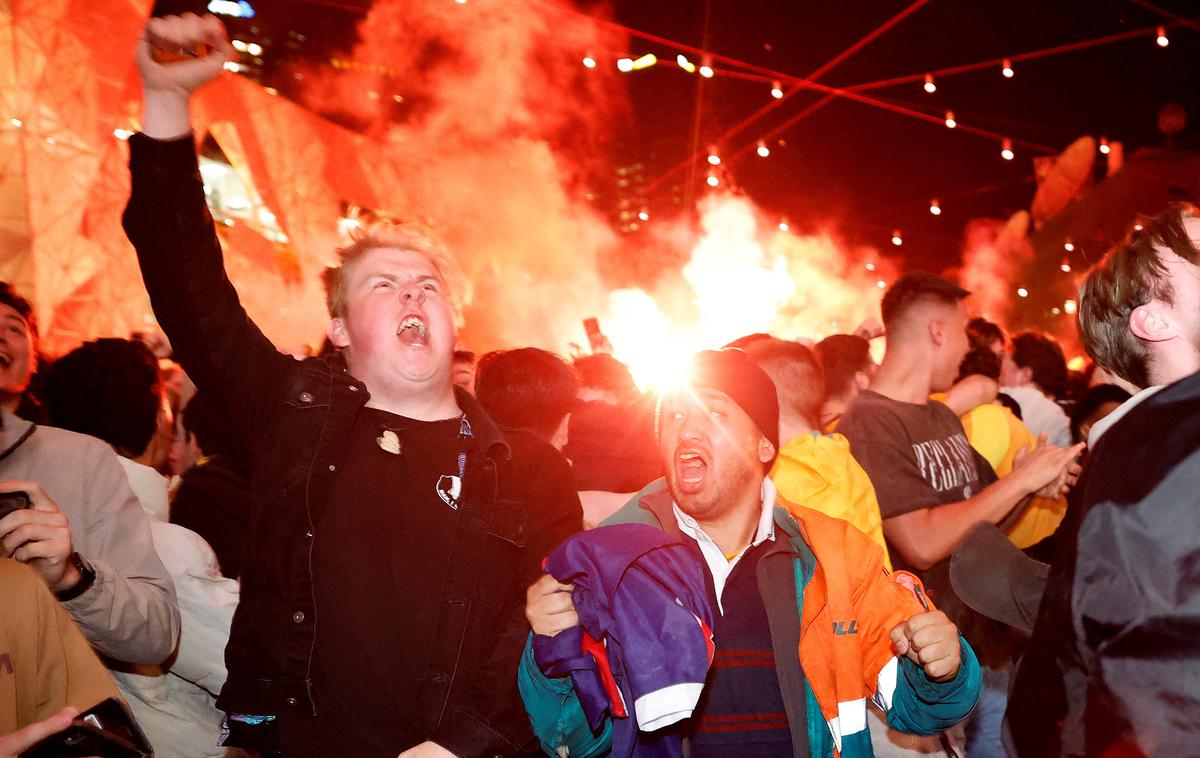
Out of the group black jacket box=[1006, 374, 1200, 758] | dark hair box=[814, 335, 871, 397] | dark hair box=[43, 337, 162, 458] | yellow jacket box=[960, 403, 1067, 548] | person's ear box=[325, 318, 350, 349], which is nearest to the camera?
black jacket box=[1006, 374, 1200, 758]

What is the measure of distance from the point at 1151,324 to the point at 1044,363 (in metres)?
5.45

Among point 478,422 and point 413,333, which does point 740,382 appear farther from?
point 413,333

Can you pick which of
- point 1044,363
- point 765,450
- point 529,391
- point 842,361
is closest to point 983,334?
point 1044,363

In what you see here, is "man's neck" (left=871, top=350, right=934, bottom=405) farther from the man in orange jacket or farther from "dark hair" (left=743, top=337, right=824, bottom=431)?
the man in orange jacket

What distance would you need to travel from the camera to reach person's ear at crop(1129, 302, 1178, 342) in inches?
81.1

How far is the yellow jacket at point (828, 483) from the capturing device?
337 cm

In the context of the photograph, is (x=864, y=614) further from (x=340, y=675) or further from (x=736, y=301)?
(x=736, y=301)

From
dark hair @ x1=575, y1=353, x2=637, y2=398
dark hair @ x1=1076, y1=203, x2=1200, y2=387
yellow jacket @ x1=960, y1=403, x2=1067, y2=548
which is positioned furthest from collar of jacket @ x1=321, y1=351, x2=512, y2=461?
yellow jacket @ x1=960, y1=403, x2=1067, y2=548

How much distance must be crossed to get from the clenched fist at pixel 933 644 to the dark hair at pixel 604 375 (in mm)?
3548

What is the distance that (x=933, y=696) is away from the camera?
7.68 ft

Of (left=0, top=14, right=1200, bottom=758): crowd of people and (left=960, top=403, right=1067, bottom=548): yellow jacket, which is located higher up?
(left=960, top=403, right=1067, bottom=548): yellow jacket

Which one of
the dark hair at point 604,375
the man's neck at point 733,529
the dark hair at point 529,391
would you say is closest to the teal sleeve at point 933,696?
the man's neck at point 733,529

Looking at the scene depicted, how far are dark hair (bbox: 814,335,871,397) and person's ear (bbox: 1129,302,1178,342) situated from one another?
3.47 m

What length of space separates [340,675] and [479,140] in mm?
11238
